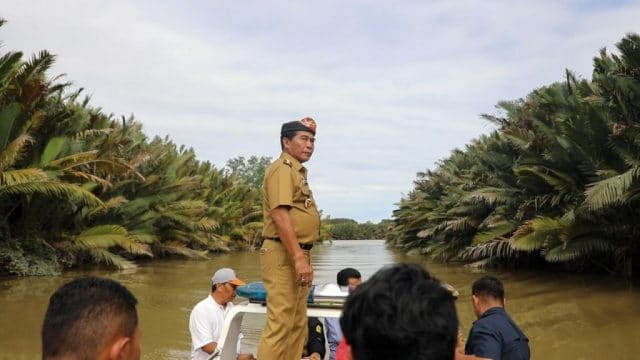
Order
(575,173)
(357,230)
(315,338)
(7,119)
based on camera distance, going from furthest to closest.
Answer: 1. (357,230)
2. (575,173)
3. (7,119)
4. (315,338)

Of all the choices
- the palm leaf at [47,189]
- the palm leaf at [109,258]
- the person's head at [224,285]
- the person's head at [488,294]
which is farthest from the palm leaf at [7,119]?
the person's head at [488,294]

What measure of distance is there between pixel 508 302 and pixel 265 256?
26.2 feet

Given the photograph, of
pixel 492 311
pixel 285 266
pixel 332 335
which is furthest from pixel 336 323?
pixel 492 311

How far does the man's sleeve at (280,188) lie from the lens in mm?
3525

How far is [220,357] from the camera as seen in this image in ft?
12.1

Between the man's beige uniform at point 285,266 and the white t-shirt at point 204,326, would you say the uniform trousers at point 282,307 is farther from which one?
the white t-shirt at point 204,326

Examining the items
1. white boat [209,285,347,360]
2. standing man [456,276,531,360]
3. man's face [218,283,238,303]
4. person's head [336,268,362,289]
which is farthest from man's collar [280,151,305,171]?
person's head [336,268,362,289]

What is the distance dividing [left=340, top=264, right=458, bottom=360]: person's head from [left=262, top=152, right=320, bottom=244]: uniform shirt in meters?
2.17

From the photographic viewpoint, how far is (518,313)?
9.39 metres

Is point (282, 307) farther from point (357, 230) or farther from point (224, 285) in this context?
point (357, 230)

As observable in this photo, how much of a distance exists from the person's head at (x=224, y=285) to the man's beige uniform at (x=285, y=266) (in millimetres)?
Result: 1233

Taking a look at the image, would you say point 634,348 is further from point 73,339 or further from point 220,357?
point 73,339

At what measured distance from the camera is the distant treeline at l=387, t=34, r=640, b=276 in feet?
36.0

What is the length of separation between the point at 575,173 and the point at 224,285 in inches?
439
